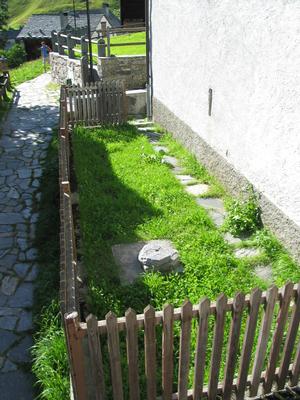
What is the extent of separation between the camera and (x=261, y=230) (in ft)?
19.6

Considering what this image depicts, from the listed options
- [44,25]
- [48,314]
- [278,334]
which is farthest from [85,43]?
[44,25]

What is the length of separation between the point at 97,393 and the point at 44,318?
1534 millimetres

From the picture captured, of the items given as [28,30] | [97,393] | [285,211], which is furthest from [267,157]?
[28,30]

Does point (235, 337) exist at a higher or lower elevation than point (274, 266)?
higher

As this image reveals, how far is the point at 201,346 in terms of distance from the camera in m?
3.06

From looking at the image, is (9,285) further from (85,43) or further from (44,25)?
(44,25)

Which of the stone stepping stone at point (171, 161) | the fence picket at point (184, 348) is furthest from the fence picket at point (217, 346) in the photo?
the stone stepping stone at point (171, 161)

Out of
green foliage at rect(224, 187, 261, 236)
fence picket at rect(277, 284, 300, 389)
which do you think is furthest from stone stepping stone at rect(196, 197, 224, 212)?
fence picket at rect(277, 284, 300, 389)

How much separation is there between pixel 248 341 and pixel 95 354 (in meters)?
1.23

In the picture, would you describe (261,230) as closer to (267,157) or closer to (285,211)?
(285,211)

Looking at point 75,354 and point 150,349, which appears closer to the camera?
point 75,354

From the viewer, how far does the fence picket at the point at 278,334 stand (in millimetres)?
3105

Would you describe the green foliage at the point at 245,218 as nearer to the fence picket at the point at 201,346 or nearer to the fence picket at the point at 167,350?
the fence picket at the point at 201,346

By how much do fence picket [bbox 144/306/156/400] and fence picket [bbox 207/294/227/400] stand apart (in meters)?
0.48
